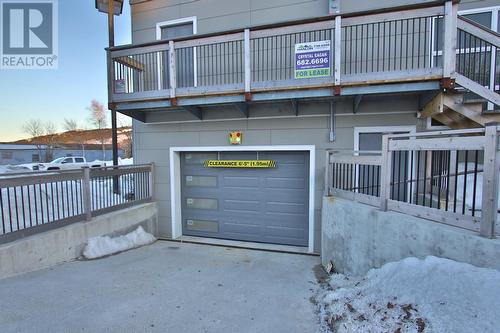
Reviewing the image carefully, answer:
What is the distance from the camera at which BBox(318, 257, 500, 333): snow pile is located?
70.5 inches

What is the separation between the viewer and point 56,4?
6773 millimetres

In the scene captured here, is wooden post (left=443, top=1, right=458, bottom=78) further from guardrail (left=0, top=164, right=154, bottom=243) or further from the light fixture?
the light fixture

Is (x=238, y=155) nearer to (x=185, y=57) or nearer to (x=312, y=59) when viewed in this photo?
(x=185, y=57)

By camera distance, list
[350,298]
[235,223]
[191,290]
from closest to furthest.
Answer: [350,298] < [191,290] < [235,223]

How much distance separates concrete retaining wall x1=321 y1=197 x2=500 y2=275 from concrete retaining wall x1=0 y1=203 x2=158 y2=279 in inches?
161

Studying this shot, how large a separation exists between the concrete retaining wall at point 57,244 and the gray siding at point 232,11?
4.42 meters

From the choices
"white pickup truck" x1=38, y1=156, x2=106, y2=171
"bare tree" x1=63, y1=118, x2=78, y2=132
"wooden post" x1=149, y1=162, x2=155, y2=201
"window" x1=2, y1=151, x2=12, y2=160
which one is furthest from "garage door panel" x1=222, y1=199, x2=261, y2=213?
"bare tree" x1=63, y1=118, x2=78, y2=132

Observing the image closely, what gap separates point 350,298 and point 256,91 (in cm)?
363

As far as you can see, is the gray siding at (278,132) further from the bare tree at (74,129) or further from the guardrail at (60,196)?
the bare tree at (74,129)

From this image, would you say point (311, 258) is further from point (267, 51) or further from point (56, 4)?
point (56, 4)

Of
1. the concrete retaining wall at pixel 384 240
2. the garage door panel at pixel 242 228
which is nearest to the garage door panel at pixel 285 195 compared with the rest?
the garage door panel at pixel 242 228

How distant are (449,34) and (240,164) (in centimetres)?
431

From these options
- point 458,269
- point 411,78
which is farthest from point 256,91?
point 458,269

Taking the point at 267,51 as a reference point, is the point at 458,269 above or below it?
below
